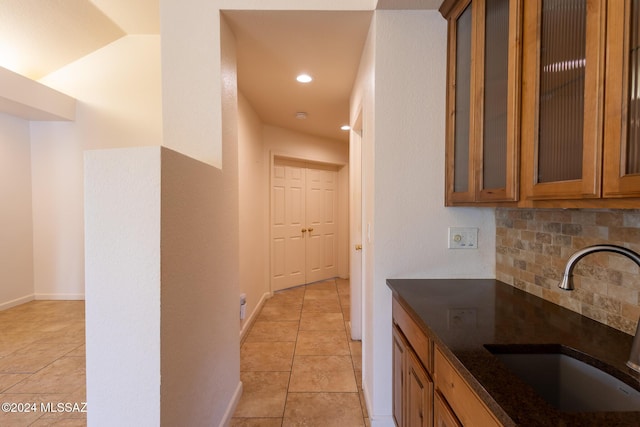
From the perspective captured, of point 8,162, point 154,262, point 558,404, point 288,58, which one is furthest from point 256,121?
point 558,404

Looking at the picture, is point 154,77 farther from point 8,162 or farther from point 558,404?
point 558,404

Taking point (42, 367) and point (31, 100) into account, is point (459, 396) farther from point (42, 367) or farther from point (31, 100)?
point (31, 100)

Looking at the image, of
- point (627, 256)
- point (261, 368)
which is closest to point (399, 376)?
point (627, 256)

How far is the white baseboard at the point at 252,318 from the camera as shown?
9.91 feet

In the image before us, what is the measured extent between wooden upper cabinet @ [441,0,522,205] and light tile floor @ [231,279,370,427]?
1562 mm

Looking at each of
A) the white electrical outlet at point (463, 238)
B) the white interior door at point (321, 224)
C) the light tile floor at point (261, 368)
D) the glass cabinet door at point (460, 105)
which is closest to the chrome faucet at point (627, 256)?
the glass cabinet door at point (460, 105)

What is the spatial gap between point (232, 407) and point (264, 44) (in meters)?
2.48

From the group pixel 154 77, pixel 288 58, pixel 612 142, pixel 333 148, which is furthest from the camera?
pixel 333 148

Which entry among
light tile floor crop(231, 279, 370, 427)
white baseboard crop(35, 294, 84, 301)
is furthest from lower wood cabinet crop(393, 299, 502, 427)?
white baseboard crop(35, 294, 84, 301)

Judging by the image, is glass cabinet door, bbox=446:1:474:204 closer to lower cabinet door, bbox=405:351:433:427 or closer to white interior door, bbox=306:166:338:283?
lower cabinet door, bbox=405:351:433:427

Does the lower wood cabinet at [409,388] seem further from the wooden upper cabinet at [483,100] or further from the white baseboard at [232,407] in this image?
the white baseboard at [232,407]

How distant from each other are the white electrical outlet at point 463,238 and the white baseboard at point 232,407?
169cm

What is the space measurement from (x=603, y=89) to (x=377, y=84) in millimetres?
1074

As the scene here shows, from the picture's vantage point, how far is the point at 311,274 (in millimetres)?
5215
